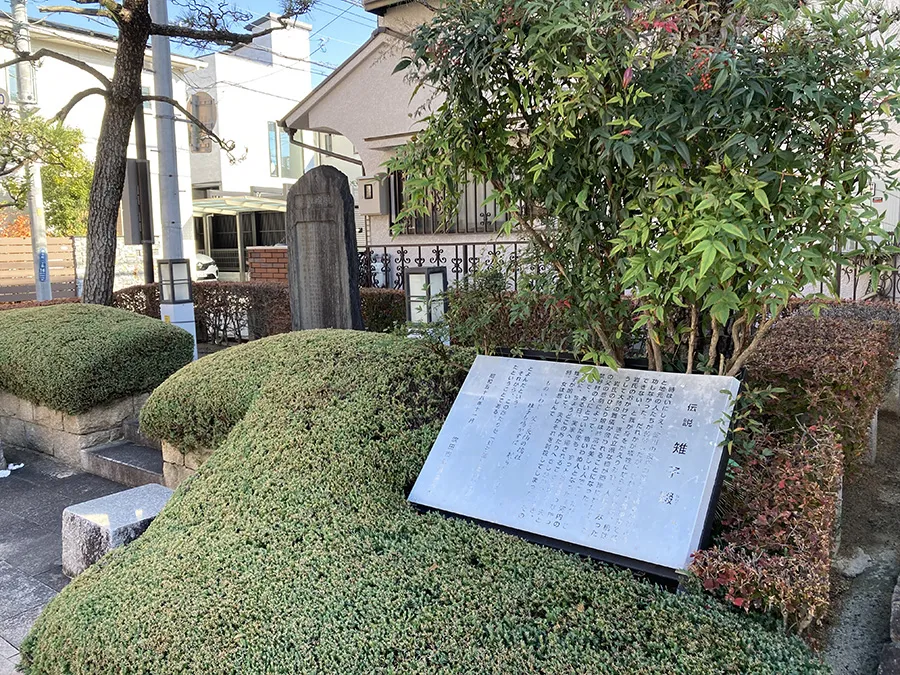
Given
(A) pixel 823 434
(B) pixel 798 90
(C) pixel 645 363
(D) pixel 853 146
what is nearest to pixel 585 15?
(B) pixel 798 90

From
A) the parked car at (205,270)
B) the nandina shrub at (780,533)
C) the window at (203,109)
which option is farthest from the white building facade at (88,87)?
the nandina shrub at (780,533)

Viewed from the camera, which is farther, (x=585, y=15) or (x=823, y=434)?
(x=823, y=434)

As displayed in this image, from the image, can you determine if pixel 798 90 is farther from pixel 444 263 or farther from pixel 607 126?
pixel 444 263

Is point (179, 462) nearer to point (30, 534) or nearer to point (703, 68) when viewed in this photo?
point (30, 534)

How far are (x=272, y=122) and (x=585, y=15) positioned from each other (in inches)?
1025

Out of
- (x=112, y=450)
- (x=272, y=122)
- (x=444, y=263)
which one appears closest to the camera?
(x=112, y=450)

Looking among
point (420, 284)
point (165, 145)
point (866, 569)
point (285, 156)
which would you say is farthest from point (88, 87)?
point (866, 569)

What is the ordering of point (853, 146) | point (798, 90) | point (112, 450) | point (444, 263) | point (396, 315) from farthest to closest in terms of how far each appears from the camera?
point (444, 263) < point (396, 315) < point (112, 450) < point (853, 146) < point (798, 90)

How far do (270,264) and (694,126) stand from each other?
927 cm

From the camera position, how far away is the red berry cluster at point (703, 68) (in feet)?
8.03

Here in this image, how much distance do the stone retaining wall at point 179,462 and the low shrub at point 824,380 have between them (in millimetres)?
3331

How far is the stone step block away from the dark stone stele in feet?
10.3

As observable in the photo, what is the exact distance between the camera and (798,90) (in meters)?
2.41

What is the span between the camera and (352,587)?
251 centimetres
